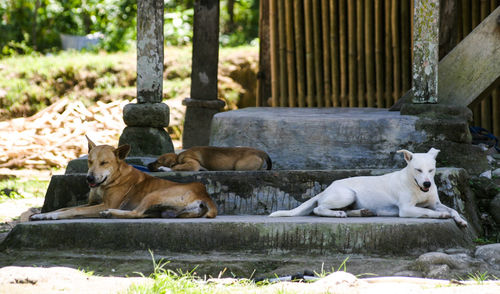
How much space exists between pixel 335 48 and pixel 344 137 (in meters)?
2.91

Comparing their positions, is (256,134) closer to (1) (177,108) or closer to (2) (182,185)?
(2) (182,185)

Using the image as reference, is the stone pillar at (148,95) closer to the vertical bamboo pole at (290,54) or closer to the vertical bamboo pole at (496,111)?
the vertical bamboo pole at (290,54)

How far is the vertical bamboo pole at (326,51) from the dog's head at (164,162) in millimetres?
3435

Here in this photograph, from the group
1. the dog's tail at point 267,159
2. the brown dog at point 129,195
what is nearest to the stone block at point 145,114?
the brown dog at point 129,195

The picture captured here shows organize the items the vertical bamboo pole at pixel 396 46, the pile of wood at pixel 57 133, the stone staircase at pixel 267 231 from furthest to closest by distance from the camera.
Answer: the pile of wood at pixel 57 133
the vertical bamboo pole at pixel 396 46
the stone staircase at pixel 267 231

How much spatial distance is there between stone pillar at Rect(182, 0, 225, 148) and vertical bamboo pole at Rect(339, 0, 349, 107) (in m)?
1.73

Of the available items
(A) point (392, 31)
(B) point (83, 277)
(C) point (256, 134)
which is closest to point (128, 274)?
(B) point (83, 277)

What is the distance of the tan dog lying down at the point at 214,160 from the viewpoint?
23.7 ft

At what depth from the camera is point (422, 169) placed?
19.7 ft

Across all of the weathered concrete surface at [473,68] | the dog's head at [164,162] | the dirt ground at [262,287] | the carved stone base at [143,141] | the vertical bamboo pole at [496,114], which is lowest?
the dirt ground at [262,287]

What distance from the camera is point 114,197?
6.62 metres

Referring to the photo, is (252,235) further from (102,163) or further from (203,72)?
(203,72)

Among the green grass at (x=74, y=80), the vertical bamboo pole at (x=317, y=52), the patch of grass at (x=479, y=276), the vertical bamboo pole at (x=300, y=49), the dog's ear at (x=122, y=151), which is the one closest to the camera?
the patch of grass at (x=479, y=276)

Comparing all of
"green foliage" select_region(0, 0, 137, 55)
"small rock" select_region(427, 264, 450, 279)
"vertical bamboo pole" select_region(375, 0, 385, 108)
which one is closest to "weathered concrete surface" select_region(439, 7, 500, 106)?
"vertical bamboo pole" select_region(375, 0, 385, 108)
